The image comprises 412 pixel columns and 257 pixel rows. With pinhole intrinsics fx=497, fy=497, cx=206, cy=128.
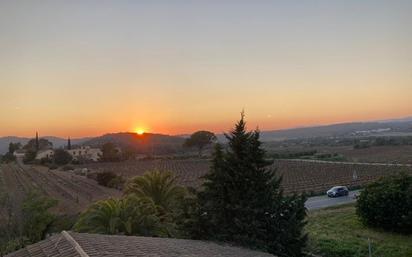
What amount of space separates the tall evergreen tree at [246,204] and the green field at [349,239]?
6985 mm

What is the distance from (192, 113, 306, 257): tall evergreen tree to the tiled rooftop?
1725mm

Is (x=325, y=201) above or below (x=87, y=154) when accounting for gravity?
below

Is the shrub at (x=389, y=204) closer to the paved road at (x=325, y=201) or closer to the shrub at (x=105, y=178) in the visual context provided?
the paved road at (x=325, y=201)

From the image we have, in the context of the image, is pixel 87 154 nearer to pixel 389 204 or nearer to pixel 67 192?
pixel 67 192

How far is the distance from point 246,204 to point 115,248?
20.1 ft

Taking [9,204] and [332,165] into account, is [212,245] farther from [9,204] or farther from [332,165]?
[332,165]

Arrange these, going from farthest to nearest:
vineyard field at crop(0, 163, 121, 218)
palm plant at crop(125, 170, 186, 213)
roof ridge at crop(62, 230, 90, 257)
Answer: vineyard field at crop(0, 163, 121, 218) < palm plant at crop(125, 170, 186, 213) < roof ridge at crop(62, 230, 90, 257)

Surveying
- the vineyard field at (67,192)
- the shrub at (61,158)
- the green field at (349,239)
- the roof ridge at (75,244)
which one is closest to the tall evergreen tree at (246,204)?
the roof ridge at (75,244)

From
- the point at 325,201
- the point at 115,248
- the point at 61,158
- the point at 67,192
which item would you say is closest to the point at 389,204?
the point at 325,201

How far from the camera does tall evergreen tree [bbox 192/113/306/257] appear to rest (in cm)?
1627

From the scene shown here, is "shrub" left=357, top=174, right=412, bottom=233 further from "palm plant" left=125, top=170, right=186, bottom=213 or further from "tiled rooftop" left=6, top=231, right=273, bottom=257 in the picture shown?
"tiled rooftop" left=6, top=231, right=273, bottom=257

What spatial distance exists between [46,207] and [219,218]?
15.3m

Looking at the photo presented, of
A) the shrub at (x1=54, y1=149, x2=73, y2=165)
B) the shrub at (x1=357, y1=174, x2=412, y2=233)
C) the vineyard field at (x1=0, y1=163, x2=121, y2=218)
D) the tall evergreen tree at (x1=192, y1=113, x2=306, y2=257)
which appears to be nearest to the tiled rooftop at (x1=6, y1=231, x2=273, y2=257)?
the tall evergreen tree at (x1=192, y1=113, x2=306, y2=257)

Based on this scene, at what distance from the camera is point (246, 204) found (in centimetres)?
1658
